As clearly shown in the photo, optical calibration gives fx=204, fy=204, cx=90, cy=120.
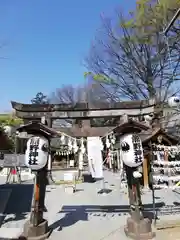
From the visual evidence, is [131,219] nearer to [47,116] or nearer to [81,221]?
[81,221]

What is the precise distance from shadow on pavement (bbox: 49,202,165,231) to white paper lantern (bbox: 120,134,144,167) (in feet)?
7.90

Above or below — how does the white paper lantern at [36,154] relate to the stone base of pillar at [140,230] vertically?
above

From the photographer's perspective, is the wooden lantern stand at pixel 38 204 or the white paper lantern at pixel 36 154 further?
the white paper lantern at pixel 36 154

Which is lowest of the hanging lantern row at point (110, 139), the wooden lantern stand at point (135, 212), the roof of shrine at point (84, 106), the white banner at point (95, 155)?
the wooden lantern stand at point (135, 212)

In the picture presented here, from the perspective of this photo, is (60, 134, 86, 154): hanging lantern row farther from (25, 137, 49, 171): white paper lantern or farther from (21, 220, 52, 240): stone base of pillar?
(21, 220, 52, 240): stone base of pillar

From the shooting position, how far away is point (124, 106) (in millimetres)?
8164

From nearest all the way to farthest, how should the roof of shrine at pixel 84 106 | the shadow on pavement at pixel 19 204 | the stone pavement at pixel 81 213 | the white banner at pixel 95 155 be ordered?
1. the stone pavement at pixel 81 213
2. the white banner at pixel 95 155
3. the shadow on pavement at pixel 19 204
4. the roof of shrine at pixel 84 106

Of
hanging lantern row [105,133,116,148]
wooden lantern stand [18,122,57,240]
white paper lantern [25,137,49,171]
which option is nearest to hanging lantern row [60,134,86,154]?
wooden lantern stand [18,122,57,240]

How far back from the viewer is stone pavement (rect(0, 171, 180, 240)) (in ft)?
19.0

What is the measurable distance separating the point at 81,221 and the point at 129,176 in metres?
2.41

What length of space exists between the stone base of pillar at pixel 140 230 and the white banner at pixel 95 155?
1724 millimetres

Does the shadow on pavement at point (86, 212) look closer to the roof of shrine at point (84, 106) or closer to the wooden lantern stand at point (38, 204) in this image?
the wooden lantern stand at point (38, 204)

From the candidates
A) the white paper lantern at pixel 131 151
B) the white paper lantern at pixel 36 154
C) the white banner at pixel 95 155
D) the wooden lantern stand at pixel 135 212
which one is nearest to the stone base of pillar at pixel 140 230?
the wooden lantern stand at pixel 135 212

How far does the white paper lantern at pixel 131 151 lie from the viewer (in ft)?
18.5
